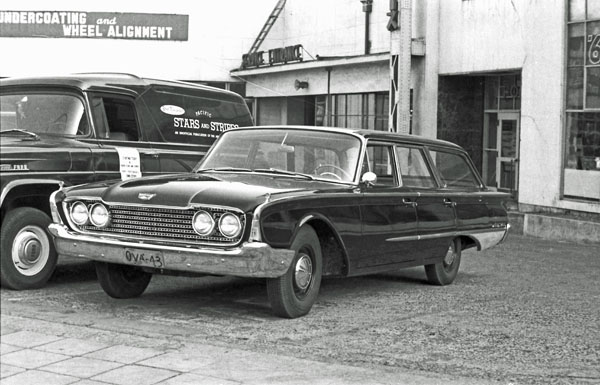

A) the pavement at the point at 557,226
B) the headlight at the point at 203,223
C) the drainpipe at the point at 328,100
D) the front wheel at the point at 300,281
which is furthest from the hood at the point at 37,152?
the drainpipe at the point at 328,100

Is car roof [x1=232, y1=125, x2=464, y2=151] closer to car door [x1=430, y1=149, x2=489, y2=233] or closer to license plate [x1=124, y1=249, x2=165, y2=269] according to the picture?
car door [x1=430, y1=149, x2=489, y2=233]

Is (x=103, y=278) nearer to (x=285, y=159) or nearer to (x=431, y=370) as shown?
(x=285, y=159)

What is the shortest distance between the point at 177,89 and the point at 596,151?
27.3ft

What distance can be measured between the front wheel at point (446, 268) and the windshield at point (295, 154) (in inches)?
67.2

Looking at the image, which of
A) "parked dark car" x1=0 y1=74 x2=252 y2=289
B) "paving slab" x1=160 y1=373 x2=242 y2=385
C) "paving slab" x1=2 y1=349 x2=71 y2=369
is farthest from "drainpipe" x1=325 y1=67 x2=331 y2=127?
"paving slab" x1=160 y1=373 x2=242 y2=385

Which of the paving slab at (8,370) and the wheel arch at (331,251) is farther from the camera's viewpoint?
the wheel arch at (331,251)

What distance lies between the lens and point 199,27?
3031 centimetres

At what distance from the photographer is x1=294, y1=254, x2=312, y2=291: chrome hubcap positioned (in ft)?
23.9

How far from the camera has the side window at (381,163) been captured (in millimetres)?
8344

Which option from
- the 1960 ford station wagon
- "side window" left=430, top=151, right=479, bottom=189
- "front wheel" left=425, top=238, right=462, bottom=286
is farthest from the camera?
"side window" left=430, top=151, right=479, bottom=189

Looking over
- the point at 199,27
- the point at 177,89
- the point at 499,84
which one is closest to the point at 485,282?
the point at 177,89

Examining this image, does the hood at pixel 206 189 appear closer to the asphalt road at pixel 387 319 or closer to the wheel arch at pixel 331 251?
the wheel arch at pixel 331 251

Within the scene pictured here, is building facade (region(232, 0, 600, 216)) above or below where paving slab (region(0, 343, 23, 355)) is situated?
above

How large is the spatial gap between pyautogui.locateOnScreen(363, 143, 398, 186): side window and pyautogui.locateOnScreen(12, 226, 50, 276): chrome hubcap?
263cm
